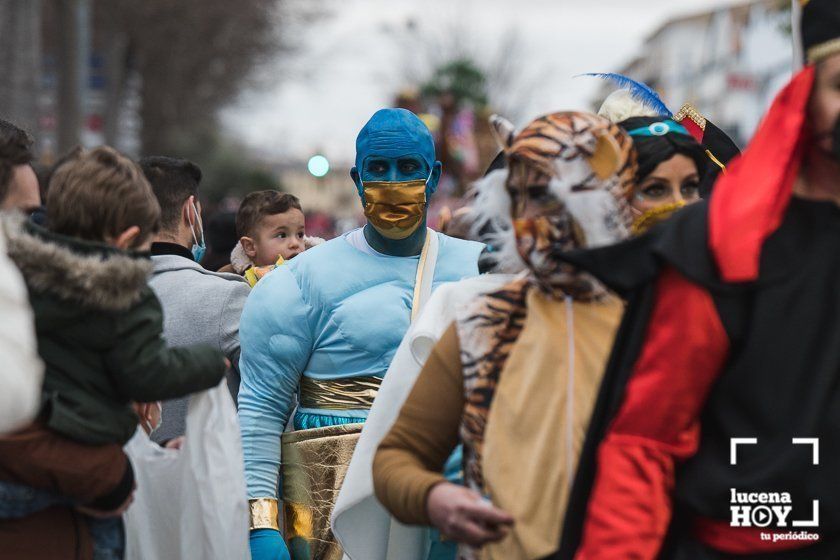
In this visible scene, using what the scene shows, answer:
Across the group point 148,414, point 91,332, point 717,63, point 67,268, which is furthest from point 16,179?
point 717,63

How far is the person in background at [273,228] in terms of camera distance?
6.32m

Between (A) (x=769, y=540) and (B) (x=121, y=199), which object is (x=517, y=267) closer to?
(A) (x=769, y=540)

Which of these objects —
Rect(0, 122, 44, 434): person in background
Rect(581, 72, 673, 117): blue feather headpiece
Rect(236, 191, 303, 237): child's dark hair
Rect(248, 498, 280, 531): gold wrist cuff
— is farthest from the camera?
Rect(236, 191, 303, 237): child's dark hair

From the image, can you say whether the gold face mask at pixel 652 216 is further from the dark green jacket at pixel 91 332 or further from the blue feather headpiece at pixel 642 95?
the dark green jacket at pixel 91 332

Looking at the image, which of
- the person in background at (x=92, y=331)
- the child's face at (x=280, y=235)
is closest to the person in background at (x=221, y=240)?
the child's face at (x=280, y=235)

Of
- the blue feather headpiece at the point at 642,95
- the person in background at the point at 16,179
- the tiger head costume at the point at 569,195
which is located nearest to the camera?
the tiger head costume at the point at 569,195

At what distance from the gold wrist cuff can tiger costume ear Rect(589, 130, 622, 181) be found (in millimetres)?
2111

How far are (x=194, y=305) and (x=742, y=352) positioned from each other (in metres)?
2.83

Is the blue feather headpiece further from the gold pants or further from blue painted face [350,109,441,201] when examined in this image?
the gold pants

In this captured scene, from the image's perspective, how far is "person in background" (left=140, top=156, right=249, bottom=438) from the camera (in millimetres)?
4660

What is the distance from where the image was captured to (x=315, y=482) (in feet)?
14.4

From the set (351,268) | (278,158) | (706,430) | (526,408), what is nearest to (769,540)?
(706,430)

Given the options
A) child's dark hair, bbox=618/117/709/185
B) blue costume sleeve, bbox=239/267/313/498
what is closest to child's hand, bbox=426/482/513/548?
child's dark hair, bbox=618/117/709/185

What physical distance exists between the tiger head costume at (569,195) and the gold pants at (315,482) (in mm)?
1779
